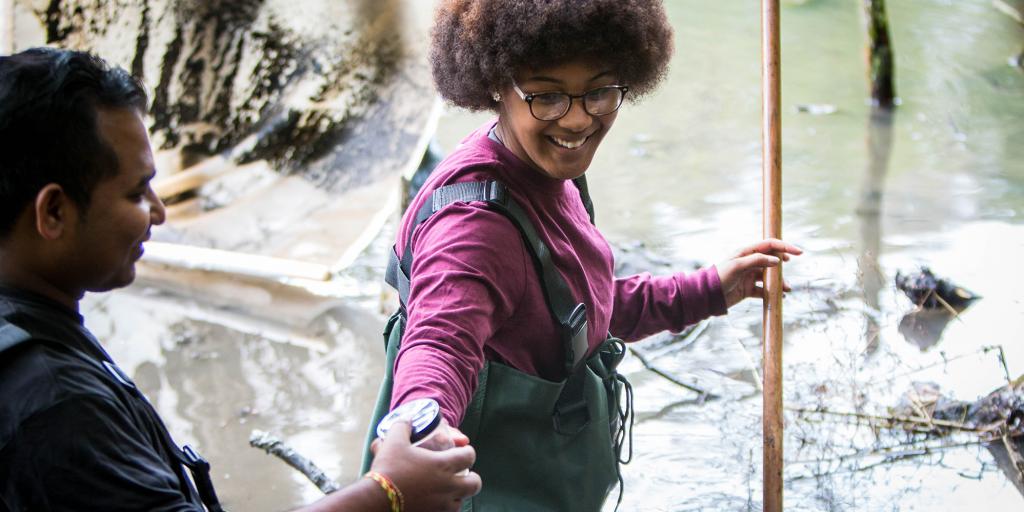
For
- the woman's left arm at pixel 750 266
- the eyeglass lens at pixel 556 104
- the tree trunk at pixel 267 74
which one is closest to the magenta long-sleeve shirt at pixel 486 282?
the eyeglass lens at pixel 556 104

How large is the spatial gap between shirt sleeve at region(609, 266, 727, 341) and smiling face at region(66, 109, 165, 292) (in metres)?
1.20

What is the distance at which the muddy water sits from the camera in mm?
3447

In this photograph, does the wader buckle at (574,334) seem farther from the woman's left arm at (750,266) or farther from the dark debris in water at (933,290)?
the dark debris in water at (933,290)

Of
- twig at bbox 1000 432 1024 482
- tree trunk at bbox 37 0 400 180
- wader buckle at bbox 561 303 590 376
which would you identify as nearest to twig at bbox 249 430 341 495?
wader buckle at bbox 561 303 590 376

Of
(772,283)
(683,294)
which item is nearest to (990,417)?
(772,283)

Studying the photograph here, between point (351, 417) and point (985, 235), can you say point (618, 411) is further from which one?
point (985, 235)

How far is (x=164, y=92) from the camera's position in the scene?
5.43m

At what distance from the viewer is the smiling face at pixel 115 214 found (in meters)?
1.33

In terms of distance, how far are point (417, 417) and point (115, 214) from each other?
0.51m

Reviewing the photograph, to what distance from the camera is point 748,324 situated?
443 cm

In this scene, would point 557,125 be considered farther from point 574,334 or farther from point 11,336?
point 11,336

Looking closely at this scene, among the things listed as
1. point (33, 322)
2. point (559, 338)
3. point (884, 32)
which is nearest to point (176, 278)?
point (559, 338)

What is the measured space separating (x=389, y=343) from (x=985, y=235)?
13.5 feet

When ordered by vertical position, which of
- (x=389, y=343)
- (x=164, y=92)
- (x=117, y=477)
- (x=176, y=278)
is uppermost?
(x=117, y=477)
